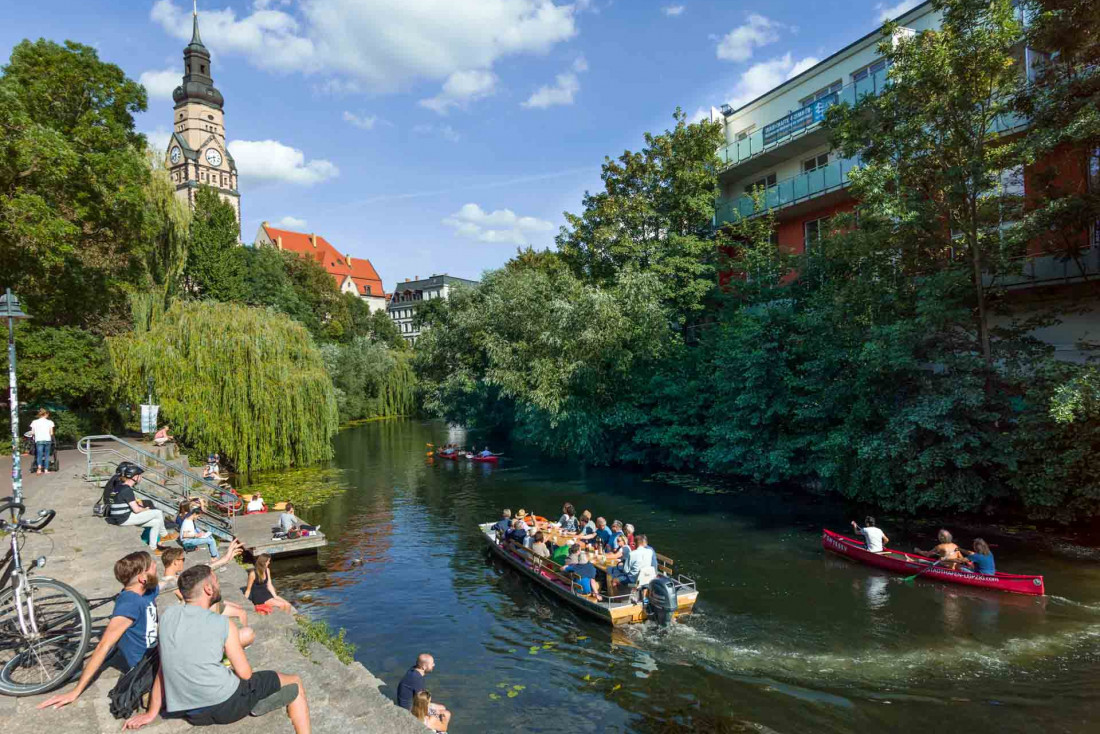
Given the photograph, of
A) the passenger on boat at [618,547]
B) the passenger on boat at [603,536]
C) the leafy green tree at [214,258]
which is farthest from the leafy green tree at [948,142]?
the leafy green tree at [214,258]

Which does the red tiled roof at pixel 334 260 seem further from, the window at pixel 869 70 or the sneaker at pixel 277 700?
the sneaker at pixel 277 700

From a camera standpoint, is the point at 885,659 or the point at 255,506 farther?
the point at 255,506

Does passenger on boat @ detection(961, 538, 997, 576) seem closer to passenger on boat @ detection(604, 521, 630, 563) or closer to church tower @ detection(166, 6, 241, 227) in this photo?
passenger on boat @ detection(604, 521, 630, 563)

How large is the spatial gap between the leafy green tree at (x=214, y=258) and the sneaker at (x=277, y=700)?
4933 cm

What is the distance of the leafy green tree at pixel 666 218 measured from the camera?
1154 inches

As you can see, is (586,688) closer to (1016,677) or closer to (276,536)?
(1016,677)

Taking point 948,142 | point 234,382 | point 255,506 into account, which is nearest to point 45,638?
point 255,506

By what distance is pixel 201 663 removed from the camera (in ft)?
16.2

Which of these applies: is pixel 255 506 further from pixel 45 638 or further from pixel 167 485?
pixel 45 638

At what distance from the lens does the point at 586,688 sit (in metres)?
10.5

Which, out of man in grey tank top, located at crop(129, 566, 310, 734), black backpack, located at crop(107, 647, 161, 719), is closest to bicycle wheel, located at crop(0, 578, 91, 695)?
black backpack, located at crop(107, 647, 161, 719)

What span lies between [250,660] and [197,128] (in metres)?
103

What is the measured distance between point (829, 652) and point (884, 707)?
1805 millimetres

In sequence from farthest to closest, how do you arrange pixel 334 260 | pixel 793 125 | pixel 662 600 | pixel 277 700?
1. pixel 334 260
2. pixel 793 125
3. pixel 662 600
4. pixel 277 700
